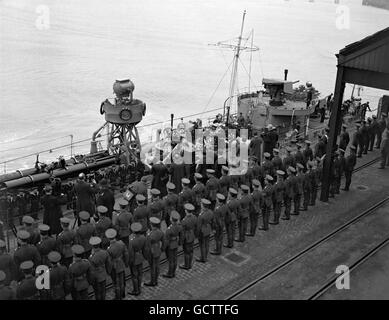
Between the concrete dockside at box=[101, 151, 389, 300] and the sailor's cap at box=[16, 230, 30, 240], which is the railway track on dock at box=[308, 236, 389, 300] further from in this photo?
the sailor's cap at box=[16, 230, 30, 240]

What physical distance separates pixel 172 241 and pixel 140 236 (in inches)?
27.0

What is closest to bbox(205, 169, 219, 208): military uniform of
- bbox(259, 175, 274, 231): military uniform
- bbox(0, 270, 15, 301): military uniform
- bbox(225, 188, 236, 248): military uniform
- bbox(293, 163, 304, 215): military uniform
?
bbox(225, 188, 236, 248): military uniform

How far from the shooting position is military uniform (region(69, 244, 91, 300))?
7434 mm

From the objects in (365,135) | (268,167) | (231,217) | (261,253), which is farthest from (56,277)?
(365,135)

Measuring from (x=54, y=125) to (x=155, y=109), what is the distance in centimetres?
846

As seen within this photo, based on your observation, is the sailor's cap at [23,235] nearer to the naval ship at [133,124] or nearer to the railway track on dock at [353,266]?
the naval ship at [133,124]

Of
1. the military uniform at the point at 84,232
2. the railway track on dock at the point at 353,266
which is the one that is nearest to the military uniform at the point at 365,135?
the railway track on dock at the point at 353,266

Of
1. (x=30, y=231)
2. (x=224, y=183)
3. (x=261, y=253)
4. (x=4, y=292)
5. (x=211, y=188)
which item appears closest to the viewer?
(x=4, y=292)

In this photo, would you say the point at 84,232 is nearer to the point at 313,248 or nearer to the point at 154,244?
the point at 154,244

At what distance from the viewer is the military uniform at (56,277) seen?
23.7 ft

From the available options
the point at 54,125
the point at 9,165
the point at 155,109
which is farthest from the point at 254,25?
the point at 9,165

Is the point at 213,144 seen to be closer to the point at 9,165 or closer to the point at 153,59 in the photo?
the point at 9,165

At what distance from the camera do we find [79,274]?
7.45 meters

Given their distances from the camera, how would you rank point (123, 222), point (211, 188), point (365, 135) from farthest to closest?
point (365, 135) < point (211, 188) < point (123, 222)
